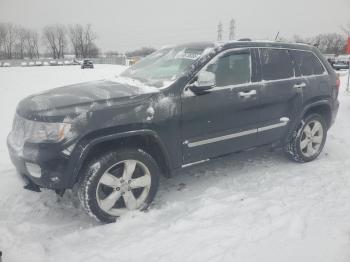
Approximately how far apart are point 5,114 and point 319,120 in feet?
23.0

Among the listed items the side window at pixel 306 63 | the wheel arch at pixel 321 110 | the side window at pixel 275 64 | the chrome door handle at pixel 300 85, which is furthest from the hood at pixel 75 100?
the wheel arch at pixel 321 110

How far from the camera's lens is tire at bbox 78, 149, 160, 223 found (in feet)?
10.4

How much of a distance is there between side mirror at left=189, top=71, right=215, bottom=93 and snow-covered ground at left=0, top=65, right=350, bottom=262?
1280 millimetres

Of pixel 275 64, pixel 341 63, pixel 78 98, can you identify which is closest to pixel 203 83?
pixel 78 98

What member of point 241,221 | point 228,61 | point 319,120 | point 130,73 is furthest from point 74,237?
point 319,120

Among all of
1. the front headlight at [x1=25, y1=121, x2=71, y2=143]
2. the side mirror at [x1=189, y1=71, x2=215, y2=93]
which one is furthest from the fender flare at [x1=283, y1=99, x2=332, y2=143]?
the front headlight at [x1=25, y1=121, x2=71, y2=143]

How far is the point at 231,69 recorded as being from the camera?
4.00 meters

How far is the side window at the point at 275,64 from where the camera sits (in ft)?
14.2

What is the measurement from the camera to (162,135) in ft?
11.3

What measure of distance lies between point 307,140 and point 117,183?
311cm

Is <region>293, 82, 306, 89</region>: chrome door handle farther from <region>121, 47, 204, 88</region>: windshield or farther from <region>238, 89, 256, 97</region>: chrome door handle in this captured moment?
<region>121, 47, 204, 88</region>: windshield

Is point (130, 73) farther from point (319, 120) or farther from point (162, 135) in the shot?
point (319, 120)

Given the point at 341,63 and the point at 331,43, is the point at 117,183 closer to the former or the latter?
the point at 341,63

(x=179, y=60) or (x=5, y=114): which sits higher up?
(x=179, y=60)
